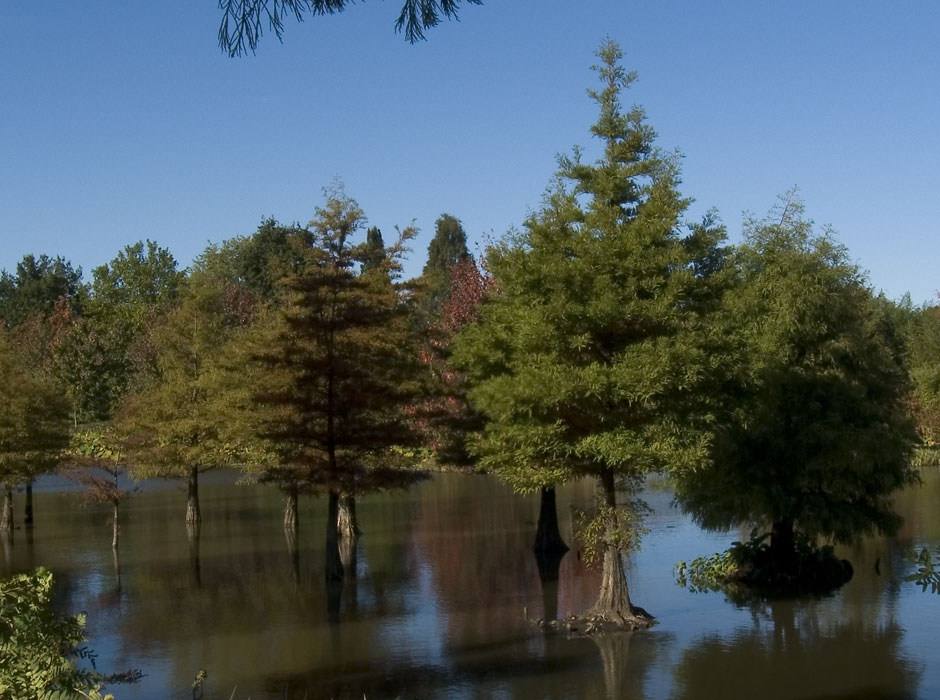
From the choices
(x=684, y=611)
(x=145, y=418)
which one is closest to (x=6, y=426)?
(x=145, y=418)

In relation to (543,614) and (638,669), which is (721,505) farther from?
(638,669)

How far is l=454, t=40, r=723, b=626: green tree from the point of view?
18.1 meters

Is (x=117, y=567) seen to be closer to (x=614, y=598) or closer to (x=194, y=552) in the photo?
(x=194, y=552)

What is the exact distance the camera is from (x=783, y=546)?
23609 mm

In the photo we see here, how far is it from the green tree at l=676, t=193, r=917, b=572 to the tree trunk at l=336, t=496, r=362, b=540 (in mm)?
12808

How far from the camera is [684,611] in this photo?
20.7m

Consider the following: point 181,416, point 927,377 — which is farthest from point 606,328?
point 927,377

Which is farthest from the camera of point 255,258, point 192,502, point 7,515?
point 255,258

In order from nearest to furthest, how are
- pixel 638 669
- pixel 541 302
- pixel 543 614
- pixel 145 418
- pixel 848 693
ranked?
1. pixel 848 693
2. pixel 638 669
3. pixel 541 302
4. pixel 543 614
5. pixel 145 418

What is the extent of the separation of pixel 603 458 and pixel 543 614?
3.91m

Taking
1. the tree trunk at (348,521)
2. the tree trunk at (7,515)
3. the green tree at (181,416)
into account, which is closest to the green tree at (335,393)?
the tree trunk at (348,521)

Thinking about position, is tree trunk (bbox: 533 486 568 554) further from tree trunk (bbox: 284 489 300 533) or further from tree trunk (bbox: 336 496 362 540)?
tree trunk (bbox: 284 489 300 533)

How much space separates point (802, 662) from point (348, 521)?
61.0ft

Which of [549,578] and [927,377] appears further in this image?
[927,377]
